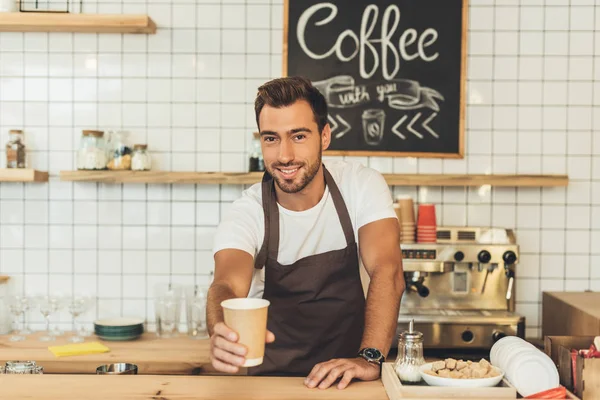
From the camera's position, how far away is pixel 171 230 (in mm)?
3318

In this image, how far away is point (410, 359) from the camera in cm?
154

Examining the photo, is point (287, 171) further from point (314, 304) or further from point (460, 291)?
point (460, 291)

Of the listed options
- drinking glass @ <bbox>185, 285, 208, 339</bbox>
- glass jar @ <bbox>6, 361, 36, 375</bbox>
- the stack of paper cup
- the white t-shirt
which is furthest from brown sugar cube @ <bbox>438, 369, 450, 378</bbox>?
drinking glass @ <bbox>185, 285, 208, 339</bbox>

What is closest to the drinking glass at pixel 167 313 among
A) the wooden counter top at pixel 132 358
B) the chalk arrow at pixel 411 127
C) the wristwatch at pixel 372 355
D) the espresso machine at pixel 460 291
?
the wooden counter top at pixel 132 358

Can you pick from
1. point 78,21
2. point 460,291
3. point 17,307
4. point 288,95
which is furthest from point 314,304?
point 78,21

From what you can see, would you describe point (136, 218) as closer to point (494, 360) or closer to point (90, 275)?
point (90, 275)

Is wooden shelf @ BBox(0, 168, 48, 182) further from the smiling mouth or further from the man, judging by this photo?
the smiling mouth

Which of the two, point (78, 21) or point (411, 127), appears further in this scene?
point (411, 127)

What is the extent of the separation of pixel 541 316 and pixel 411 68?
4.41 ft

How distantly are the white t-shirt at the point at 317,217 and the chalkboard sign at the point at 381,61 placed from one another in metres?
1.01

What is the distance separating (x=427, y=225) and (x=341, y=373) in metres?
1.58

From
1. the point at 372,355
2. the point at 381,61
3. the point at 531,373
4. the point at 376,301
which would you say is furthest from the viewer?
the point at 381,61

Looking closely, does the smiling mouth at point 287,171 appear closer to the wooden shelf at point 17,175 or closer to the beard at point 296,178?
the beard at point 296,178

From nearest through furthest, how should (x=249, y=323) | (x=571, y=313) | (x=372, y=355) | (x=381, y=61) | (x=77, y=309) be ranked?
(x=249, y=323) → (x=372, y=355) → (x=571, y=313) → (x=77, y=309) → (x=381, y=61)
